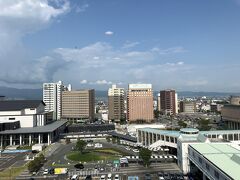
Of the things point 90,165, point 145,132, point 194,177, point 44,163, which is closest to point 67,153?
point 44,163

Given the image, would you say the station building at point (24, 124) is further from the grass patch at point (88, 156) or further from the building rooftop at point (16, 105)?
the grass patch at point (88, 156)

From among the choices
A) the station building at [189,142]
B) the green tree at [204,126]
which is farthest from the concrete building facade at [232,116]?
the station building at [189,142]

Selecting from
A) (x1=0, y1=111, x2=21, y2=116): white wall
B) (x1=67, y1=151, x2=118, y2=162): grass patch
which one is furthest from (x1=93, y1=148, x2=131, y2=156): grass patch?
(x1=0, y1=111, x2=21, y2=116): white wall

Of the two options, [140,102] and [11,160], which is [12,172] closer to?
[11,160]

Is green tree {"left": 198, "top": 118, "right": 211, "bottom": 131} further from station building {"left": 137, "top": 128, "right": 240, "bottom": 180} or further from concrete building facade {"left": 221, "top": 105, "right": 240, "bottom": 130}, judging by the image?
station building {"left": 137, "top": 128, "right": 240, "bottom": 180}

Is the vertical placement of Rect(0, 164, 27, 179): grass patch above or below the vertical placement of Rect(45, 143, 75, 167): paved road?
below

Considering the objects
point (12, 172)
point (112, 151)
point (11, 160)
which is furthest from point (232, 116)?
point (12, 172)
